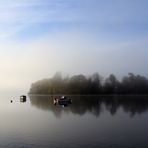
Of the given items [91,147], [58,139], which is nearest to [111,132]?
[58,139]

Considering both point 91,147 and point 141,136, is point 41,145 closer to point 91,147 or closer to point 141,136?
point 91,147

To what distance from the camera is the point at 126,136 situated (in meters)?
67.2

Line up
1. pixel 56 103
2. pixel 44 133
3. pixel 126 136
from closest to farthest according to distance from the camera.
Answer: pixel 126 136 → pixel 44 133 → pixel 56 103

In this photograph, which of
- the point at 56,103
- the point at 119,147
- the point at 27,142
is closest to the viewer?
the point at 119,147

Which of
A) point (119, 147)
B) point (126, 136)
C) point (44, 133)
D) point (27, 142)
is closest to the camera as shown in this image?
point (119, 147)

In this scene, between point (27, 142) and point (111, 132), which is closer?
point (27, 142)

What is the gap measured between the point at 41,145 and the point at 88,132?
714 inches

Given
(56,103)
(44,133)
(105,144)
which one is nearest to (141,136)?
(105,144)

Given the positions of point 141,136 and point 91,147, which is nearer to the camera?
point 91,147

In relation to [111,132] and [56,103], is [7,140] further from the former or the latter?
[56,103]

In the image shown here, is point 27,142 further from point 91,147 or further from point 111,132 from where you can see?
point 111,132

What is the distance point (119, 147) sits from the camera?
180 feet

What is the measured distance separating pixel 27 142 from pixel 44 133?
12214 mm

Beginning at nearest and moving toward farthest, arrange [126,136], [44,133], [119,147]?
[119,147] < [126,136] < [44,133]
